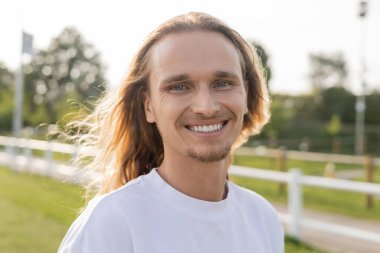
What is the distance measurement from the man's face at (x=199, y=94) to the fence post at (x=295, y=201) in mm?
5372

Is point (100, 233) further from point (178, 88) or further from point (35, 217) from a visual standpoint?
point (35, 217)

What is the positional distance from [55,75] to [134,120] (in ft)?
127

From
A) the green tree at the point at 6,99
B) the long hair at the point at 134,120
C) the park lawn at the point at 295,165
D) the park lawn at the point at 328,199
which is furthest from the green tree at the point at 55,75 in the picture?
the long hair at the point at 134,120

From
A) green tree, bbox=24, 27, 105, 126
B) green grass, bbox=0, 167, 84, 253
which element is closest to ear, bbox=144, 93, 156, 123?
green grass, bbox=0, 167, 84, 253

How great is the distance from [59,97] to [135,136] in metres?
37.4

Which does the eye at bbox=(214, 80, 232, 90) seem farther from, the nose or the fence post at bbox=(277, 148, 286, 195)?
the fence post at bbox=(277, 148, 286, 195)

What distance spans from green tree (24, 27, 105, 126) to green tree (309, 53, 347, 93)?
4612 centimetres

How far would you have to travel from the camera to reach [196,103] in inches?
63.0

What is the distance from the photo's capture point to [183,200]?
5.33ft

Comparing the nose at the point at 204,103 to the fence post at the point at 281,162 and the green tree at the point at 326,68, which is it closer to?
the fence post at the point at 281,162

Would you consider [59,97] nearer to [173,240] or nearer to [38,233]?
[38,233]

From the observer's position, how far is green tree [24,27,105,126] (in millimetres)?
32094

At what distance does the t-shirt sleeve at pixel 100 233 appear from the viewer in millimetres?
1416

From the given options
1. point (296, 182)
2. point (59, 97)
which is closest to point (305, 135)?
point (59, 97)
